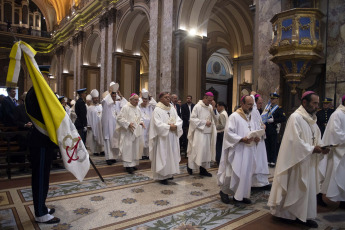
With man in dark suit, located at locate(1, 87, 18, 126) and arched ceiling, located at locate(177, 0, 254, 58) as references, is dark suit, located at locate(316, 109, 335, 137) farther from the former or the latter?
arched ceiling, located at locate(177, 0, 254, 58)

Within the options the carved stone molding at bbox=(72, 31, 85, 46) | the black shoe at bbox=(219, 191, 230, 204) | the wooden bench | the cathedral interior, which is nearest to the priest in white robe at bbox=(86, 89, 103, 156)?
the cathedral interior

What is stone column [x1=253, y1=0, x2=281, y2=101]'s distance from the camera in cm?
666

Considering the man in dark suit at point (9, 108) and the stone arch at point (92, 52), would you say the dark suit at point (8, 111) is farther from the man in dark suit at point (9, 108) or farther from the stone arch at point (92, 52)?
the stone arch at point (92, 52)

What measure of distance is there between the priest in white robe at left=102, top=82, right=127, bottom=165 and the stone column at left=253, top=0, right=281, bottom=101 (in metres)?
3.65

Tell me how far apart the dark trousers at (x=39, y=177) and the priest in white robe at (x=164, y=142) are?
205 centimetres

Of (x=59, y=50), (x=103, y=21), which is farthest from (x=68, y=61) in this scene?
(x=103, y=21)

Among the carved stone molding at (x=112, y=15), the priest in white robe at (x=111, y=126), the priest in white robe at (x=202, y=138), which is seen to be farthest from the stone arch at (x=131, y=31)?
the priest in white robe at (x=202, y=138)

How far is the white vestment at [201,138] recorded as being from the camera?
211 inches

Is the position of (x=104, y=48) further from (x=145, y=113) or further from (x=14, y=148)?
(x=14, y=148)

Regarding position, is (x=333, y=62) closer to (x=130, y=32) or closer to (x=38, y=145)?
(x=38, y=145)

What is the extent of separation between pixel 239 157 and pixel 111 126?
3874mm

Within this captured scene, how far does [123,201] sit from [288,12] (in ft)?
16.8

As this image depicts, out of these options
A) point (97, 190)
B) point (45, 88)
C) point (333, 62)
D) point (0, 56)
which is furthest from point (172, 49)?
point (0, 56)

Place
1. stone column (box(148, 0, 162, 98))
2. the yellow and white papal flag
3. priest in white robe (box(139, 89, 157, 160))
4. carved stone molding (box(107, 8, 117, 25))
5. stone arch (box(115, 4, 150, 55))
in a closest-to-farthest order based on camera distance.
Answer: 1. the yellow and white papal flag
2. priest in white robe (box(139, 89, 157, 160))
3. stone column (box(148, 0, 162, 98))
4. stone arch (box(115, 4, 150, 55))
5. carved stone molding (box(107, 8, 117, 25))
